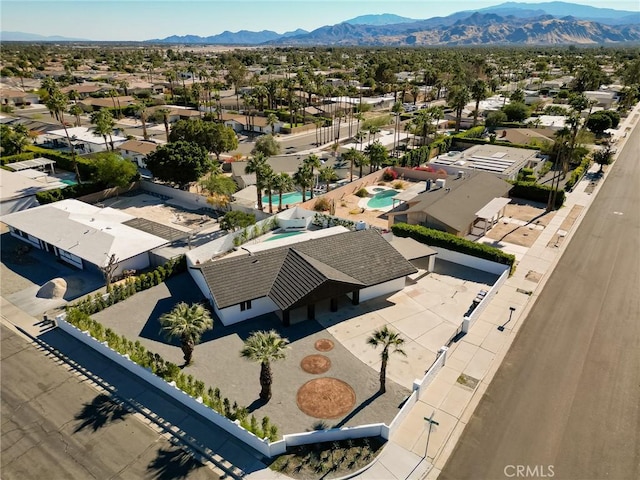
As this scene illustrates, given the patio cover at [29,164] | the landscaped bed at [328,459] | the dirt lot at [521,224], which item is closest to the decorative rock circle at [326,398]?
the landscaped bed at [328,459]

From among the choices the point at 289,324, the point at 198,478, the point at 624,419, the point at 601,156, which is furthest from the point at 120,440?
the point at 601,156

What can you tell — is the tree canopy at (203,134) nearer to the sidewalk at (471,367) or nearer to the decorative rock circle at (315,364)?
the sidewalk at (471,367)

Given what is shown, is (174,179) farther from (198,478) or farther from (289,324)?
(198,478)

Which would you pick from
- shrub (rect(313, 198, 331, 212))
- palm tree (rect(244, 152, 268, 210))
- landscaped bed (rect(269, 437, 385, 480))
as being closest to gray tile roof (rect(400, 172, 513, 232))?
shrub (rect(313, 198, 331, 212))

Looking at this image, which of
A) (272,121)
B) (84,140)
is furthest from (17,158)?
(272,121)

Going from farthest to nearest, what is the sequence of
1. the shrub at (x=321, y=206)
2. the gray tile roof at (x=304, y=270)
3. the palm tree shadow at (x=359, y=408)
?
the shrub at (x=321, y=206), the gray tile roof at (x=304, y=270), the palm tree shadow at (x=359, y=408)
